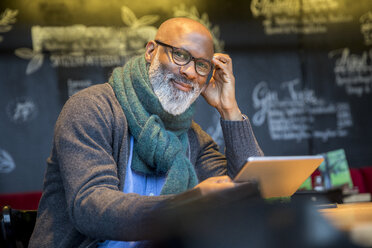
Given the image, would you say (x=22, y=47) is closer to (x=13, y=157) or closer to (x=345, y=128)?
(x=13, y=157)

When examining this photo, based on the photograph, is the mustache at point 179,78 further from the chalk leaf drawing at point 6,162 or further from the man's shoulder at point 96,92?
the chalk leaf drawing at point 6,162

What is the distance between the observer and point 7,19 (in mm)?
4270

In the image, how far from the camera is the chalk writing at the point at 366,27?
5.03 metres

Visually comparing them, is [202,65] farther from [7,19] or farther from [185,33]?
[7,19]

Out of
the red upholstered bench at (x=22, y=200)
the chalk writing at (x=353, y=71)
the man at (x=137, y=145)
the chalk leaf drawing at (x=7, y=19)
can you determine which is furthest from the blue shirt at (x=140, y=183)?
the chalk writing at (x=353, y=71)

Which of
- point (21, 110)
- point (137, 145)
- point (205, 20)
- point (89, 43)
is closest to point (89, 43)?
point (89, 43)

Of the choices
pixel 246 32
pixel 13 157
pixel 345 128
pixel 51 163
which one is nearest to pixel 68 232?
pixel 51 163

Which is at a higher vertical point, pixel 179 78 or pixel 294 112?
pixel 179 78

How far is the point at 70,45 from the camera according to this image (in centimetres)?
441

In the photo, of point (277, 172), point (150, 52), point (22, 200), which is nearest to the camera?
point (277, 172)

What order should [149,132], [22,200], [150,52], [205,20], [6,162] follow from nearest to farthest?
1. [149,132]
2. [150,52]
3. [22,200]
4. [6,162]
5. [205,20]

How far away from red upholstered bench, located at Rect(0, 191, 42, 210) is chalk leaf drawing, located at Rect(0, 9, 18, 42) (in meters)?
1.48

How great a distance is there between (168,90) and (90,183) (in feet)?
2.15

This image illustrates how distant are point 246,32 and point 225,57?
8.79ft
